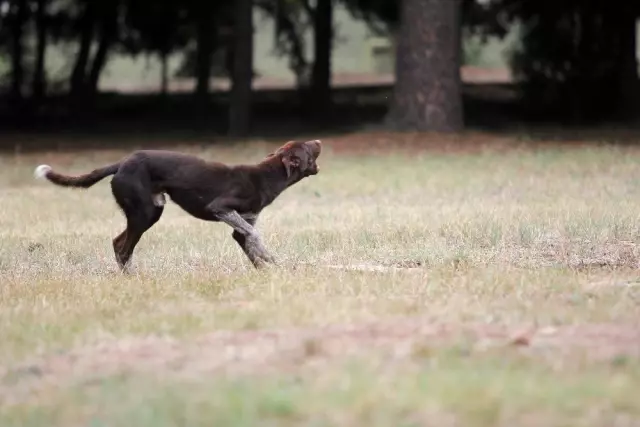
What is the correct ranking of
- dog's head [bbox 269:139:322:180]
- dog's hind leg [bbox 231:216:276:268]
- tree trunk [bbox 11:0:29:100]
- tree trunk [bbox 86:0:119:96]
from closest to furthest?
dog's hind leg [bbox 231:216:276:268]
dog's head [bbox 269:139:322:180]
tree trunk [bbox 86:0:119:96]
tree trunk [bbox 11:0:29:100]

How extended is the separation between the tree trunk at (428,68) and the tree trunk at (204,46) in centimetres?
1065

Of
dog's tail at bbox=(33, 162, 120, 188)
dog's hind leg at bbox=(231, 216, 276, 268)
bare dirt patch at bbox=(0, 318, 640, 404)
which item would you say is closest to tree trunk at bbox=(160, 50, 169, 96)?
dog's tail at bbox=(33, 162, 120, 188)

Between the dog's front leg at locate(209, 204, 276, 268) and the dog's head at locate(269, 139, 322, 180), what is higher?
the dog's head at locate(269, 139, 322, 180)

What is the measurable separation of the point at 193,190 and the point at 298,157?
0.95 m

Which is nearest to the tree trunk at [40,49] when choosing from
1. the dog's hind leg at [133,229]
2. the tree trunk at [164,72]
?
the tree trunk at [164,72]

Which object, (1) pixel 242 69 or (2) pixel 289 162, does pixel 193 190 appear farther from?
(1) pixel 242 69

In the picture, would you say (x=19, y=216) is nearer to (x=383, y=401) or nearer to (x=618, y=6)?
(x=383, y=401)

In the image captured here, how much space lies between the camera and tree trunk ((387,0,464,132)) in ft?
76.5

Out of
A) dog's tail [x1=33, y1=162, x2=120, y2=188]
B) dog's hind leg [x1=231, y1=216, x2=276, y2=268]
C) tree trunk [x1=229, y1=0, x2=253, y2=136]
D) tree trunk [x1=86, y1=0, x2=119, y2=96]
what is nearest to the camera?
dog's hind leg [x1=231, y1=216, x2=276, y2=268]

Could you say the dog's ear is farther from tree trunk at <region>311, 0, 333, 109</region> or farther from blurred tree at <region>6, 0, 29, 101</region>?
blurred tree at <region>6, 0, 29, 101</region>

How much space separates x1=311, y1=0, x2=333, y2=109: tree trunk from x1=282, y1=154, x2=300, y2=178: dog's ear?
925 inches

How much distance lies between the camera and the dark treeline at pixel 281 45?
31.0m

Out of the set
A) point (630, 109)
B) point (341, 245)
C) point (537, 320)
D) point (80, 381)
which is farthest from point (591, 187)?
point (630, 109)

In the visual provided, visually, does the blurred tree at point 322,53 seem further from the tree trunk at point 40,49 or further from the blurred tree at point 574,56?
the tree trunk at point 40,49
